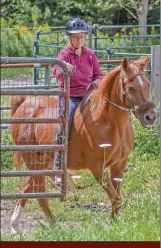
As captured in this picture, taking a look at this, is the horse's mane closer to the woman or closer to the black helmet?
the woman

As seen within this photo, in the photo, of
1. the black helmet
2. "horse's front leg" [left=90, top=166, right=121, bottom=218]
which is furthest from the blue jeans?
the black helmet

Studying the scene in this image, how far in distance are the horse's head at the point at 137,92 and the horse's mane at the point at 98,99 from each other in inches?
5.7

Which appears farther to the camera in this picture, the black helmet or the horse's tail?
the horse's tail

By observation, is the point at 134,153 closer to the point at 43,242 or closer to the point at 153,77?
the point at 153,77

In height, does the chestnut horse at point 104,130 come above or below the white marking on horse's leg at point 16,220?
above

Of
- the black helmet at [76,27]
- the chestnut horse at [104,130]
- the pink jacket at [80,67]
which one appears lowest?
the chestnut horse at [104,130]

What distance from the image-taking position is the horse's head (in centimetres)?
732

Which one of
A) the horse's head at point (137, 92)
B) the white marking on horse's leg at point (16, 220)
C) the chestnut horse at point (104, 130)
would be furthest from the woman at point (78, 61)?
the white marking on horse's leg at point (16, 220)

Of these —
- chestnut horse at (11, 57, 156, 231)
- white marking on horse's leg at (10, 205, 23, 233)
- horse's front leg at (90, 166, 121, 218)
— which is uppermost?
chestnut horse at (11, 57, 156, 231)

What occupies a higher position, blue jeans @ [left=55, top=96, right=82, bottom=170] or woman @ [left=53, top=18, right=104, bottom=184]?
woman @ [left=53, top=18, right=104, bottom=184]

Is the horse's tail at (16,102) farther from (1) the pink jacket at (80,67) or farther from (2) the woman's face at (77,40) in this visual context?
(2) the woman's face at (77,40)

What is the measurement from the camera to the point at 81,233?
628 cm

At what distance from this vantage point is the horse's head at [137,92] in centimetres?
732

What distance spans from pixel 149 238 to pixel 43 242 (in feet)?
2.84
